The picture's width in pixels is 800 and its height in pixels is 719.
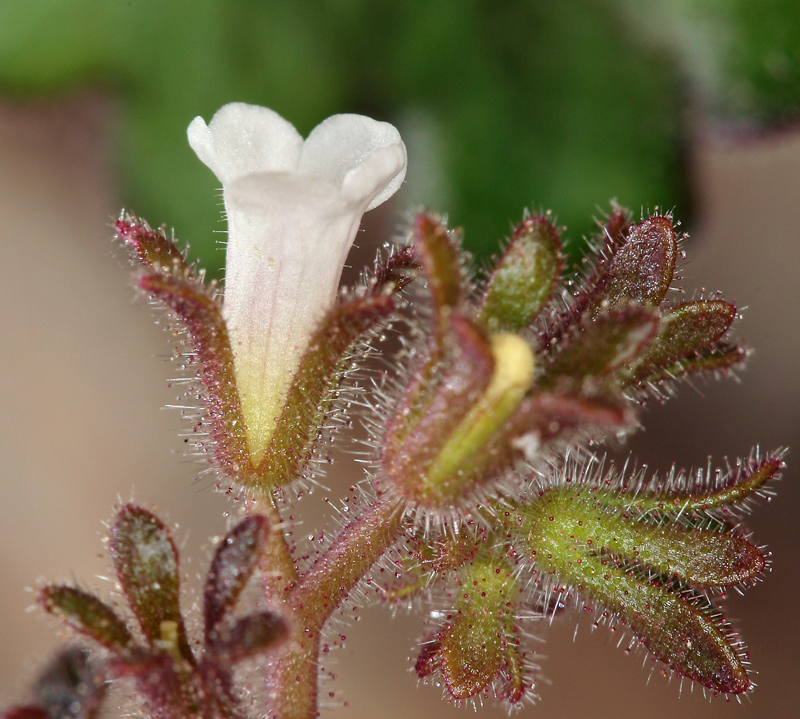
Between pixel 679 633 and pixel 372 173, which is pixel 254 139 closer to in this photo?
pixel 372 173

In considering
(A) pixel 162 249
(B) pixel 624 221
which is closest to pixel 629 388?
(B) pixel 624 221

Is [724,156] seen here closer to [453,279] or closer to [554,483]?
[554,483]

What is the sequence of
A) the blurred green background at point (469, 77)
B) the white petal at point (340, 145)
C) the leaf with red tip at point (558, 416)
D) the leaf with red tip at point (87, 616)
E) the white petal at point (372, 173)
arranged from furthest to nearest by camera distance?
the blurred green background at point (469, 77) < the white petal at point (340, 145) < the white petal at point (372, 173) < the leaf with red tip at point (87, 616) < the leaf with red tip at point (558, 416)

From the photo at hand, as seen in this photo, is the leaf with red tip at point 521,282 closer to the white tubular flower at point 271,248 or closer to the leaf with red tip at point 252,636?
the white tubular flower at point 271,248

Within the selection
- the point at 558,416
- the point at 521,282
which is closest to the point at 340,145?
the point at 521,282

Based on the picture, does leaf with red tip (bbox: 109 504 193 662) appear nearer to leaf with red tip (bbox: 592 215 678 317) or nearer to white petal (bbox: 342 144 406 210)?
white petal (bbox: 342 144 406 210)

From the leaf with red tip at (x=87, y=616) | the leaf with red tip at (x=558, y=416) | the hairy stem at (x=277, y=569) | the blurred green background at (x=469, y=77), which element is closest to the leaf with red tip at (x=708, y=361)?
the leaf with red tip at (x=558, y=416)
